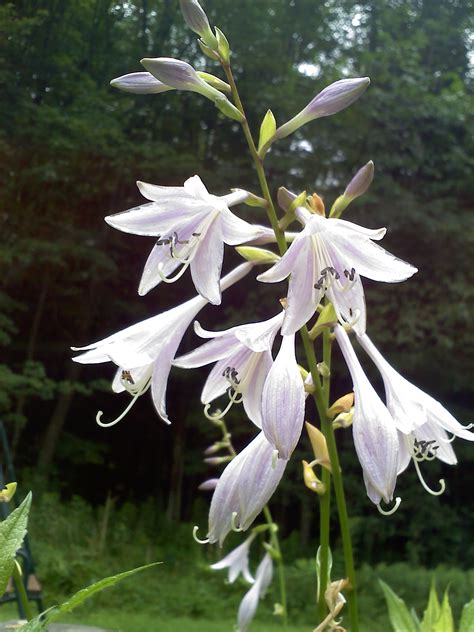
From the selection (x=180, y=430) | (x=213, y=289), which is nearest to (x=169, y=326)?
(x=213, y=289)

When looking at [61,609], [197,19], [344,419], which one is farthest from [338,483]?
[197,19]

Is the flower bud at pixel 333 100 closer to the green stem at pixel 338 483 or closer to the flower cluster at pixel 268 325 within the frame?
the flower cluster at pixel 268 325

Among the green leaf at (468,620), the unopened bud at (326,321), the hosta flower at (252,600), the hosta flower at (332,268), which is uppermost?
the hosta flower at (332,268)

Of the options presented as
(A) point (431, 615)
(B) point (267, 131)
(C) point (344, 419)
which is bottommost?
(A) point (431, 615)

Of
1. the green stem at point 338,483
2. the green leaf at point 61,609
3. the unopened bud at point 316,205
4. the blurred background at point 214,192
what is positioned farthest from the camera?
the blurred background at point 214,192

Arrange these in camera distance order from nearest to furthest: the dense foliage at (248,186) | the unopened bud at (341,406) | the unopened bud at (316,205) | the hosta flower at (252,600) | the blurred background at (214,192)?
the unopened bud at (341,406), the unopened bud at (316,205), the hosta flower at (252,600), the blurred background at (214,192), the dense foliage at (248,186)

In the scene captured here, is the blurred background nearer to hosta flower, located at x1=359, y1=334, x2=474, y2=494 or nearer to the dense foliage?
the dense foliage

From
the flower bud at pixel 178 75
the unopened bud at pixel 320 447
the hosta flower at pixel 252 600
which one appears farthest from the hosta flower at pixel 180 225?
the hosta flower at pixel 252 600

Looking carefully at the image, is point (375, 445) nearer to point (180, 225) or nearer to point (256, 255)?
point (256, 255)
